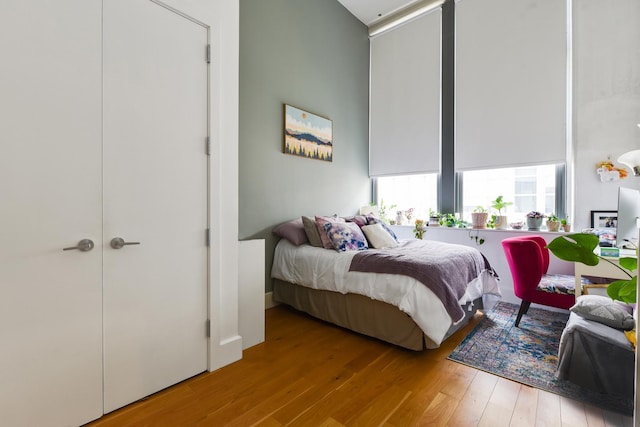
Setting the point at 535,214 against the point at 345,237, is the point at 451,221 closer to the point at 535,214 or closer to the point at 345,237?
the point at 535,214

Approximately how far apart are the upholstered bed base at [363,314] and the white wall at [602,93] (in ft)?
5.63

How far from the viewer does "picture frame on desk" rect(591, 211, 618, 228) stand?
2.99 m

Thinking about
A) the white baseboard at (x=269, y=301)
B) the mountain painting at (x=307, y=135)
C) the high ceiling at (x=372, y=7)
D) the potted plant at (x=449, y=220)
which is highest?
the high ceiling at (x=372, y=7)

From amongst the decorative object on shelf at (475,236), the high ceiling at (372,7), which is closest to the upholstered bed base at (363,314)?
the decorative object on shelf at (475,236)

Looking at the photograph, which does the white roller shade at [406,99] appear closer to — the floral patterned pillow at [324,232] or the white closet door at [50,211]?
the floral patterned pillow at [324,232]

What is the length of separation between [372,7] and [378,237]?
141 inches

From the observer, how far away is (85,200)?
155 cm

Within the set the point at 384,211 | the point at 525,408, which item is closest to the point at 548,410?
the point at 525,408

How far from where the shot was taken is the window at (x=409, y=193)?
4.45 m

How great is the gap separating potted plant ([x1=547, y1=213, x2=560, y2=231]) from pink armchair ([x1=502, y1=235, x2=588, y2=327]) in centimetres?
81

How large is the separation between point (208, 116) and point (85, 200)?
0.90 m

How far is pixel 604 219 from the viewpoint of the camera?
303cm

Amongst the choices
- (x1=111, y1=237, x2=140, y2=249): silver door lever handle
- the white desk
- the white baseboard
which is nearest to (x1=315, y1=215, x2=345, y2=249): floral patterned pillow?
the white baseboard

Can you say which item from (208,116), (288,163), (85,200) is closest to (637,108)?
(288,163)
